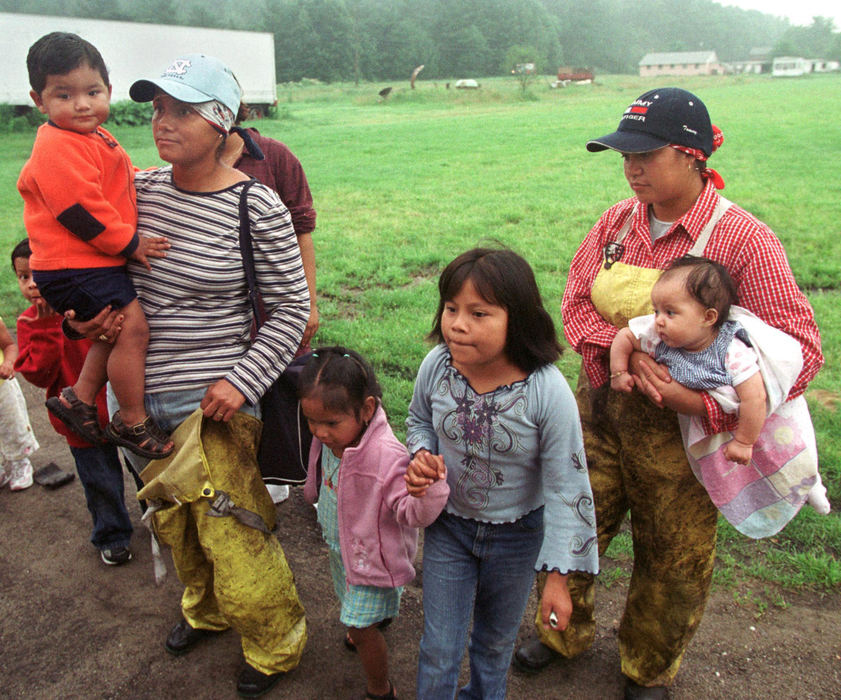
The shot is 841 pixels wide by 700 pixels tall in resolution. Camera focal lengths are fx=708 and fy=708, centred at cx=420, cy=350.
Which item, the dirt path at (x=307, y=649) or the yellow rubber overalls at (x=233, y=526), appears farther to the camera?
the dirt path at (x=307, y=649)

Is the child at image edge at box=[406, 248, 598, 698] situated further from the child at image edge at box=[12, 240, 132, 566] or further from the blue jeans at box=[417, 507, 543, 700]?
the child at image edge at box=[12, 240, 132, 566]

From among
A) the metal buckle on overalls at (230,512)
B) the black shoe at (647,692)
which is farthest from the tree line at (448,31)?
the black shoe at (647,692)

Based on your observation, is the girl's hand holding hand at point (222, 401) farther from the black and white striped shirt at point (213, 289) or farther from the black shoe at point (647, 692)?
the black shoe at point (647, 692)

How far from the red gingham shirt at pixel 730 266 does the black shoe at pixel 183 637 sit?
A: 76.6 inches

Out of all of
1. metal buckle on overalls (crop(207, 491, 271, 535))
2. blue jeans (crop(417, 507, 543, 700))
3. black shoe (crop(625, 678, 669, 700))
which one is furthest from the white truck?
black shoe (crop(625, 678, 669, 700))

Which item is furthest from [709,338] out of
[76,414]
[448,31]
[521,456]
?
[448,31]

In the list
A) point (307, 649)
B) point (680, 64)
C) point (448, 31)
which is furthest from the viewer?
point (680, 64)

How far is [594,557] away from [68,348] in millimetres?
2635

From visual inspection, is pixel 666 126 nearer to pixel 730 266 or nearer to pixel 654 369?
pixel 730 266

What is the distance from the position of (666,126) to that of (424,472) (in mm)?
1314

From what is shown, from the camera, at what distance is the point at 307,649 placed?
9.61 ft

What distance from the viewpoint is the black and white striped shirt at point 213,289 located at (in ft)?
7.82

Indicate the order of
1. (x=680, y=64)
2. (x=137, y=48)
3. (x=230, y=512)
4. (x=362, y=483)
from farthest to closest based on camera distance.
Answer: (x=680, y=64), (x=137, y=48), (x=230, y=512), (x=362, y=483)

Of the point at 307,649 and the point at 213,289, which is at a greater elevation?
the point at 213,289
